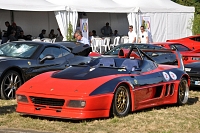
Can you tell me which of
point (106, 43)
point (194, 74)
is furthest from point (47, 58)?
point (106, 43)

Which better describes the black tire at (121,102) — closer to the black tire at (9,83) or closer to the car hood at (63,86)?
the car hood at (63,86)

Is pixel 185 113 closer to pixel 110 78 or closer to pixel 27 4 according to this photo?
pixel 110 78

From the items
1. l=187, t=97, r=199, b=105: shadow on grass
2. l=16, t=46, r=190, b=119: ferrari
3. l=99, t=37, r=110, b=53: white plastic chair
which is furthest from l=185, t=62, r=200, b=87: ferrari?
l=99, t=37, r=110, b=53: white plastic chair

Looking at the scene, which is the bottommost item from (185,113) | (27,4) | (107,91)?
(185,113)

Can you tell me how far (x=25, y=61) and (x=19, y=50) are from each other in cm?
68

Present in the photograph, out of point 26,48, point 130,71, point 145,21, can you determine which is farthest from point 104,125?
point 145,21

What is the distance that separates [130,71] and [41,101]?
5.80ft

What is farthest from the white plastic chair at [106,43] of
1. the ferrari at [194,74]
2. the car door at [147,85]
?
the car door at [147,85]

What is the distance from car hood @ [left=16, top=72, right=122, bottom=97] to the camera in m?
7.71

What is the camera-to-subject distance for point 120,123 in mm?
7723

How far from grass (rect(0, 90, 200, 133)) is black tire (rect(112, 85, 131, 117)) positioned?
0.12 meters

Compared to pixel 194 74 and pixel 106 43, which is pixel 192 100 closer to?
pixel 194 74

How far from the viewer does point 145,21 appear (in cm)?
2609

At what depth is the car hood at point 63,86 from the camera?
7711 mm
